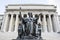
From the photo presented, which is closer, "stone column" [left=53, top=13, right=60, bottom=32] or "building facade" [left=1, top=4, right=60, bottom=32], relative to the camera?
"stone column" [left=53, top=13, right=60, bottom=32]

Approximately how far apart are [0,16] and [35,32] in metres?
34.5

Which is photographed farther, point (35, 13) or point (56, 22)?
point (35, 13)

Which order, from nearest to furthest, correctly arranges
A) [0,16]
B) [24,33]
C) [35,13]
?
[24,33] < [35,13] < [0,16]

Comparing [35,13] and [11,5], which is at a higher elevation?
[11,5]

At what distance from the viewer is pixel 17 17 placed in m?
40.1

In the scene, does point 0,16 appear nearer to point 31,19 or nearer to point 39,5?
point 39,5

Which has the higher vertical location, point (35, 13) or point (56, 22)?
point (35, 13)

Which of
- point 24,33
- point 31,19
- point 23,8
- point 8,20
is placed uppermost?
point 23,8

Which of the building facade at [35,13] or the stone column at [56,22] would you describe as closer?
the stone column at [56,22]

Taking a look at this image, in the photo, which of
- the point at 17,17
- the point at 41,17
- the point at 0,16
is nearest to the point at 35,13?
the point at 41,17

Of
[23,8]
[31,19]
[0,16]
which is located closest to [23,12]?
[23,8]

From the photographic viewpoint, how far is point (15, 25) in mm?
38156

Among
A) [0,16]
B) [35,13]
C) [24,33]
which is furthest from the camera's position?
[0,16]

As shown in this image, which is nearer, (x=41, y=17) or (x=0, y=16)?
(x=41, y=17)
